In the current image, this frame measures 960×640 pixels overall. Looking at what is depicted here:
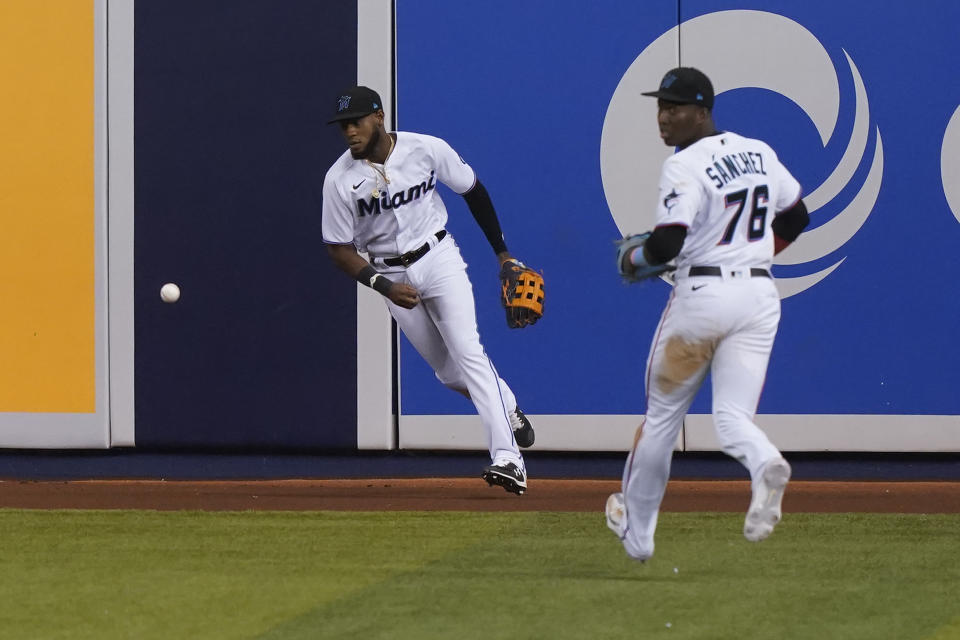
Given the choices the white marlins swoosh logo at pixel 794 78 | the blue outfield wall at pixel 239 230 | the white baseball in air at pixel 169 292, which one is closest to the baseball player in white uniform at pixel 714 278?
the white marlins swoosh logo at pixel 794 78

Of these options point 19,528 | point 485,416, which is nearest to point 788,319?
point 485,416

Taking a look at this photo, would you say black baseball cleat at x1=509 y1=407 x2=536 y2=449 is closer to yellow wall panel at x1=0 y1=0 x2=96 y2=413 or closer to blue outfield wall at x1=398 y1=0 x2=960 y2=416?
blue outfield wall at x1=398 y1=0 x2=960 y2=416

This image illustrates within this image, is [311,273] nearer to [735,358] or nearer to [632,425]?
[632,425]

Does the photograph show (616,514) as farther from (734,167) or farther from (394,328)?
(394,328)

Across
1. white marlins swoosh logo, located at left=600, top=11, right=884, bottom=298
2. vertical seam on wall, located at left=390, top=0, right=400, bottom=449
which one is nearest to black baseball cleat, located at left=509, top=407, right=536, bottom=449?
vertical seam on wall, located at left=390, top=0, right=400, bottom=449

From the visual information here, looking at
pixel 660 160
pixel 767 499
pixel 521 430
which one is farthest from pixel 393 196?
pixel 767 499

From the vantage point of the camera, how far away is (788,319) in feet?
27.6

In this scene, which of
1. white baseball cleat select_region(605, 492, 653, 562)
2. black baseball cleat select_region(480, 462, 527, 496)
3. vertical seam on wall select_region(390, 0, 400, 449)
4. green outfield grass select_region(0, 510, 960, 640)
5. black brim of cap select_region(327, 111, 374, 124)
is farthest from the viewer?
vertical seam on wall select_region(390, 0, 400, 449)

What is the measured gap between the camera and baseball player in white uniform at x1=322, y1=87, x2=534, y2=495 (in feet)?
21.0

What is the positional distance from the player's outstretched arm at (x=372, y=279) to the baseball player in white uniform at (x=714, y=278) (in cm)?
188

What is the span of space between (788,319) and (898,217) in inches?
34.6

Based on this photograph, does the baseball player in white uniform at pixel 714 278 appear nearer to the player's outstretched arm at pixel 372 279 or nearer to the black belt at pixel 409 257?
the player's outstretched arm at pixel 372 279

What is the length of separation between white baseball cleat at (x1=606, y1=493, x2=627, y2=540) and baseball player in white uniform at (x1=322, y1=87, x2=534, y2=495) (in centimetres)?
142

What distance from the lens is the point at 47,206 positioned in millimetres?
8906
